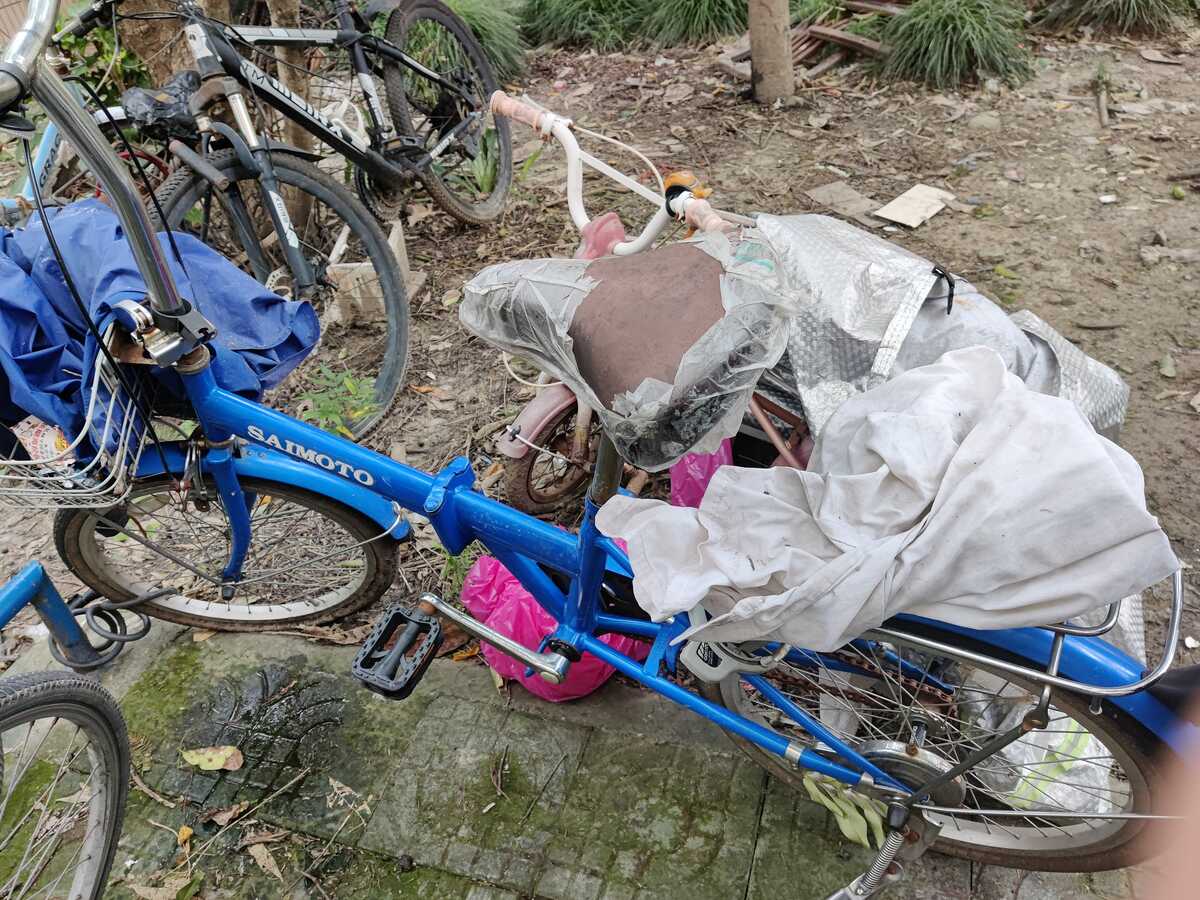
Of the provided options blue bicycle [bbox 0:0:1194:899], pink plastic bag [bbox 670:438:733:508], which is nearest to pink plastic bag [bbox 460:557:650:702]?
blue bicycle [bbox 0:0:1194:899]

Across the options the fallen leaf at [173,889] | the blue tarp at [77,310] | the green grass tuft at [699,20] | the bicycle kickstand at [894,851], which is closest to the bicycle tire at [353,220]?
the blue tarp at [77,310]

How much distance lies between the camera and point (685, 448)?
146 cm

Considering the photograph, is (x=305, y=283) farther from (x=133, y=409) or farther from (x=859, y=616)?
(x=859, y=616)

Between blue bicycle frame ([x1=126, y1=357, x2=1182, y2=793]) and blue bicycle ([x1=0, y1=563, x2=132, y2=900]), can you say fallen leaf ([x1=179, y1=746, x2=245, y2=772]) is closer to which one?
blue bicycle ([x1=0, y1=563, x2=132, y2=900])

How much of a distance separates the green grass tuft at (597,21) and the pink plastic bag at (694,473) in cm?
584

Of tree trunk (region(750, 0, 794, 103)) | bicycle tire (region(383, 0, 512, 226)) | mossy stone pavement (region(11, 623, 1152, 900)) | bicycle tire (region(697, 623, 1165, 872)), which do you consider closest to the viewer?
bicycle tire (region(697, 623, 1165, 872))

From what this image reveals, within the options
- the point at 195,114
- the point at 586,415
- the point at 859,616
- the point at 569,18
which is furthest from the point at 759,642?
the point at 569,18

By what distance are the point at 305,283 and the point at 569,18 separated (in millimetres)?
4983

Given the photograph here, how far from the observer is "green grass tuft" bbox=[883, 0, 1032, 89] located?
5609mm

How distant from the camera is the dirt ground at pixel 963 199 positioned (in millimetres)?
3480

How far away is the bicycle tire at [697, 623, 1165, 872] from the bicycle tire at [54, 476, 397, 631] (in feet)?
3.93

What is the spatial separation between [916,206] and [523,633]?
3.53m

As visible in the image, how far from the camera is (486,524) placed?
2.05 m

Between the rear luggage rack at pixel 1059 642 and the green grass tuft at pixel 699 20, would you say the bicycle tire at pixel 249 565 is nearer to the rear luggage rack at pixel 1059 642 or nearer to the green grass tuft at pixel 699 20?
the rear luggage rack at pixel 1059 642
